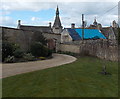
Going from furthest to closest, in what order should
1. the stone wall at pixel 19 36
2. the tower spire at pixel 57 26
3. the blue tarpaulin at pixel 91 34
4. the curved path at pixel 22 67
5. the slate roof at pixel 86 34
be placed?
the tower spire at pixel 57 26, the blue tarpaulin at pixel 91 34, the slate roof at pixel 86 34, the stone wall at pixel 19 36, the curved path at pixel 22 67

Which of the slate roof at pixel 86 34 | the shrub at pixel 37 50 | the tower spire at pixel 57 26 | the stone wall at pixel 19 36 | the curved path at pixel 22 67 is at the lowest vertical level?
the curved path at pixel 22 67

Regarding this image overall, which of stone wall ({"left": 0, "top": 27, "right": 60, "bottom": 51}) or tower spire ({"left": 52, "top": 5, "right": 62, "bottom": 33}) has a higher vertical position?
tower spire ({"left": 52, "top": 5, "right": 62, "bottom": 33})

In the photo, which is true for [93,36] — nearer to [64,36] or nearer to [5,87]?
[64,36]

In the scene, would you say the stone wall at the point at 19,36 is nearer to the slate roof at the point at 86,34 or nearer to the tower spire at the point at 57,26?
the slate roof at the point at 86,34

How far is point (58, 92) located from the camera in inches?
179

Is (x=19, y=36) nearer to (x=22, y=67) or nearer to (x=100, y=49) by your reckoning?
(x=22, y=67)

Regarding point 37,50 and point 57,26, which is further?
point 57,26

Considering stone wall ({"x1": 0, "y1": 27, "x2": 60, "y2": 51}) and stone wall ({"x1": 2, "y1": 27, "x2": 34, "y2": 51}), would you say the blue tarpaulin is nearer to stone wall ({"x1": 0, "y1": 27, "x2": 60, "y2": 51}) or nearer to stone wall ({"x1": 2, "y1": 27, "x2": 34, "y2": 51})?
stone wall ({"x1": 0, "y1": 27, "x2": 60, "y2": 51})

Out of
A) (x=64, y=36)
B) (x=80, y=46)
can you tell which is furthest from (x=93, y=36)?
(x=80, y=46)

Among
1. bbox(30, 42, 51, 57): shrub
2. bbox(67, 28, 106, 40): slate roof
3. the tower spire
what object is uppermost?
the tower spire

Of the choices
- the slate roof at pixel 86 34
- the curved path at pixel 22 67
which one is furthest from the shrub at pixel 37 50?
the slate roof at pixel 86 34

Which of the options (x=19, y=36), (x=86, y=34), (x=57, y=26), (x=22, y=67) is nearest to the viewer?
(x=22, y=67)

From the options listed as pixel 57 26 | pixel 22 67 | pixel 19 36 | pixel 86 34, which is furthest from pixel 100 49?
pixel 57 26

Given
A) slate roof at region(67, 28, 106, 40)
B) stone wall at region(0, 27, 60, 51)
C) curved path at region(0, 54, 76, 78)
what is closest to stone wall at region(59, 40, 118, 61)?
slate roof at region(67, 28, 106, 40)
